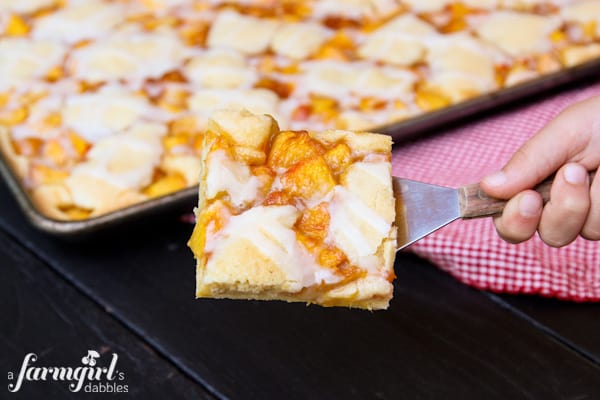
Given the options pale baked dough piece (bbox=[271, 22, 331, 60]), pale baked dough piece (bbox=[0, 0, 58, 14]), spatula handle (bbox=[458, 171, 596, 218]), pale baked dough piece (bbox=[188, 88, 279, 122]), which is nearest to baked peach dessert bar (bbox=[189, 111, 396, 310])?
spatula handle (bbox=[458, 171, 596, 218])

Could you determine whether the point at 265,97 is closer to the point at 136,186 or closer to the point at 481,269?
the point at 136,186

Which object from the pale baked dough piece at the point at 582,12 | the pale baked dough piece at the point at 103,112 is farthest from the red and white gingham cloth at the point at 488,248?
the pale baked dough piece at the point at 103,112

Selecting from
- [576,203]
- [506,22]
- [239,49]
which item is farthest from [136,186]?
[506,22]

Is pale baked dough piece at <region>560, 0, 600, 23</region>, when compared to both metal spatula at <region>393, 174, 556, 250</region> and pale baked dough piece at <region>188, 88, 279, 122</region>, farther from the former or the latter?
metal spatula at <region>393, 174, 556, 250</region>

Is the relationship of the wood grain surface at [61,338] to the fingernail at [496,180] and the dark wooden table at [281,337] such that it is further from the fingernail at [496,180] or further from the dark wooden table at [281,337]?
the fingernail at [496,180]

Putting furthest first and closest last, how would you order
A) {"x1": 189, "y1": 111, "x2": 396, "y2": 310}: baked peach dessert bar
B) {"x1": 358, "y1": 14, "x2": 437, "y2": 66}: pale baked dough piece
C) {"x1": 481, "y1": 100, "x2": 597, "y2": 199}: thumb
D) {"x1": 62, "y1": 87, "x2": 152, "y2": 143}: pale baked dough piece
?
{"x1": 358, "y1": 14, "x2": 437, "y2": 66}: pale baked dough piece < {"x1": 62, "y1": 87, "x2": 152, "y2": 143}: pale baked dough piece < {"x1": 481, "y1": 100, "x2": 597, "y2": 199}: thumb < {"x1": 189, "y1": 111, "x2": 396, "y2": 310}: baked peach dessert bar

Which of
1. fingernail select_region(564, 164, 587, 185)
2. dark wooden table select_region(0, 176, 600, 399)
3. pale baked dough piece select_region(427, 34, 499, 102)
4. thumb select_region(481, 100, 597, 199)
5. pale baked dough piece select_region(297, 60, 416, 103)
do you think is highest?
fingernail select_region(564, 164, 587, 185)

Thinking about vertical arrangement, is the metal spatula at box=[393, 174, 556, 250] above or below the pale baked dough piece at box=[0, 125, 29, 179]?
above

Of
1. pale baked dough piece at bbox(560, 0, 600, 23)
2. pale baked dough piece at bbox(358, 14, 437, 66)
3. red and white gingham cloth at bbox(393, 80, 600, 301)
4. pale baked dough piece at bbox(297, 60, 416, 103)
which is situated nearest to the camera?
red and white gingham cloth at bbox(393, 80, 600, 301)

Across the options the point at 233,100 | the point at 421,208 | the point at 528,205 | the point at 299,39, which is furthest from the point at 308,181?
the point at 299,39

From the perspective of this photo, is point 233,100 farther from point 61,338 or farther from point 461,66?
point 61,338
